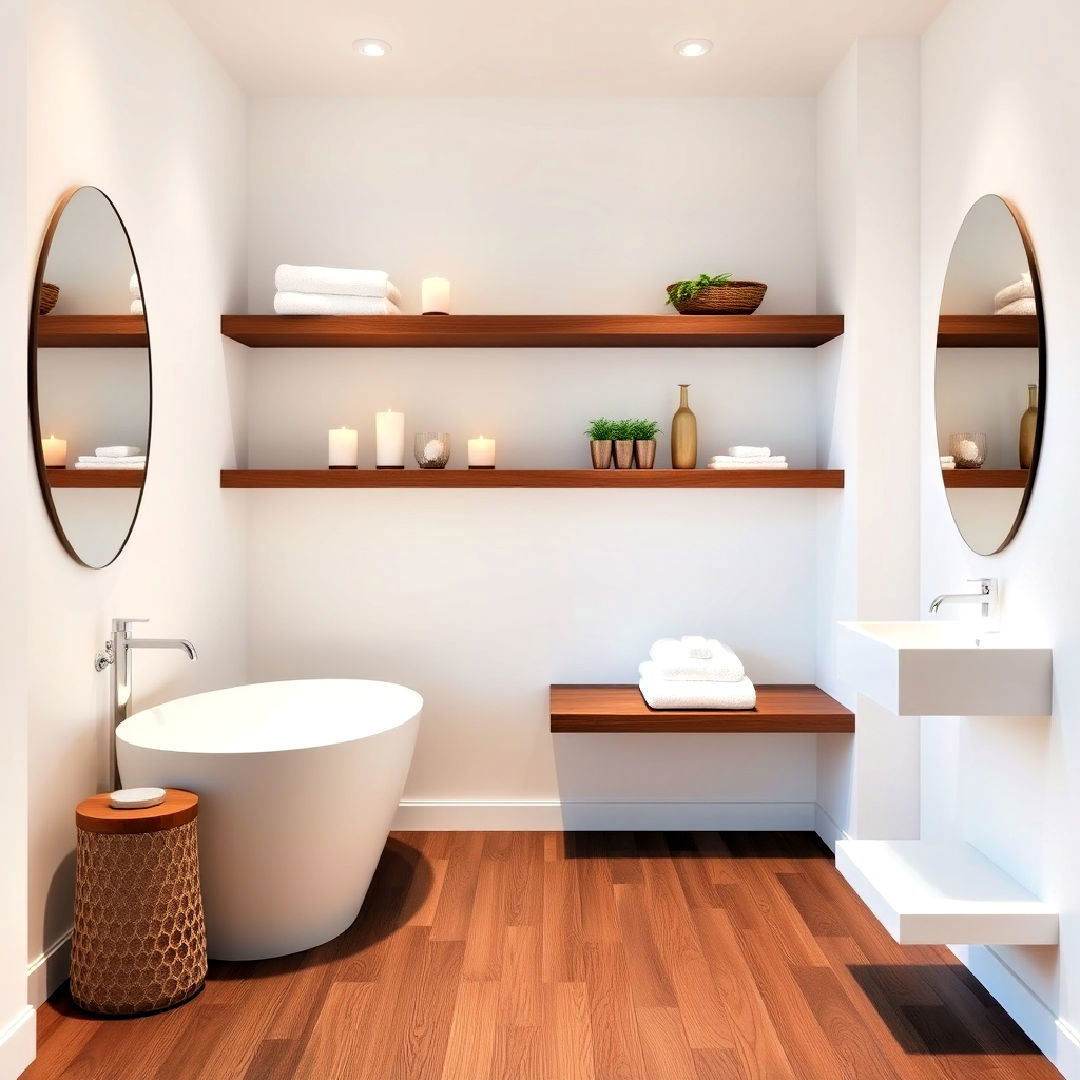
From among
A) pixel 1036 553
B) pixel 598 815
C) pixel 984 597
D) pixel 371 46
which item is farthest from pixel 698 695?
pixel 371 46

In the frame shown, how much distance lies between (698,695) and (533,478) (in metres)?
0.93

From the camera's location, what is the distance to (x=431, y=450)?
361 cm

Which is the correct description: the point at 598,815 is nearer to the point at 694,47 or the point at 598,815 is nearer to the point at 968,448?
the point at 968,448

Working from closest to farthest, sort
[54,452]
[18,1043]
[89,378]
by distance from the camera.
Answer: [18,1043] < [54,452] < [89,378]

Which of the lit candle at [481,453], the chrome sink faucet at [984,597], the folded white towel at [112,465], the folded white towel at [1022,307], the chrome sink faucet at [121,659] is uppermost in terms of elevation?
the folded white towel at [1022,307]

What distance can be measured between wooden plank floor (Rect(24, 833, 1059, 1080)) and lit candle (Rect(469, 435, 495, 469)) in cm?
139

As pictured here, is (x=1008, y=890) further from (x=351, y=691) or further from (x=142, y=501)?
(x=142, y=501)

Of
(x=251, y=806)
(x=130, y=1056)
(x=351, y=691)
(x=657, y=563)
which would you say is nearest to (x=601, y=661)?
(x=657, y=563)

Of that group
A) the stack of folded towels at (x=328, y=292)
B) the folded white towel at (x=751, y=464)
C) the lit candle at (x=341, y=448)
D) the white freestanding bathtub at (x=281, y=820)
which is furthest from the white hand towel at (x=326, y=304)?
the white freestanding bathtub at (x=281, y=820)

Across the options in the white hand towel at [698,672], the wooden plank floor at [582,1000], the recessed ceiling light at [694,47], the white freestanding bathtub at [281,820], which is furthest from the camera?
the white hand towel at [698,672]

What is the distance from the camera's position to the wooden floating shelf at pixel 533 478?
352 centimetres

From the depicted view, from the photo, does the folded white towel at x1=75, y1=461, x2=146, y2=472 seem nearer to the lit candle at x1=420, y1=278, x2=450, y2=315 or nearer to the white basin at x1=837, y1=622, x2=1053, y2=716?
the lit candle at x1=420, y1=278, x2=450, y2=315

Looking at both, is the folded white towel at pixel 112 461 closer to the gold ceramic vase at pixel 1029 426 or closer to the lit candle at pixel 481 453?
the lit candle at pixel 481 453

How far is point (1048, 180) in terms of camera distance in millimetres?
2365
